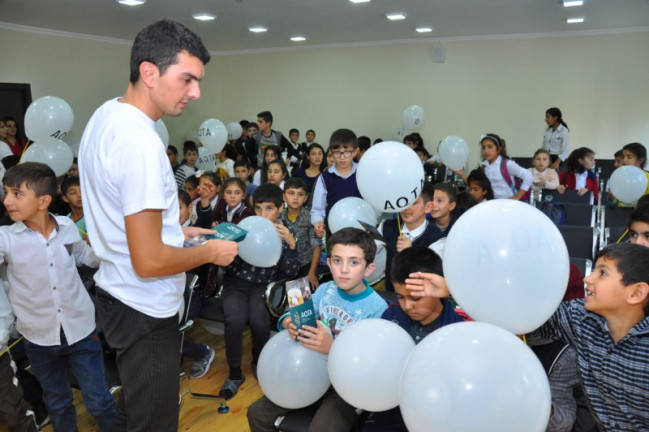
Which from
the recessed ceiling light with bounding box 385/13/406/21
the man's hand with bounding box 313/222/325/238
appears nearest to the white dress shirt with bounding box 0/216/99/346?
the man's hand with bounding box 313/222/325/238

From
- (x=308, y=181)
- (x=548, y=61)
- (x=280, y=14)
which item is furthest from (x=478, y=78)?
(x=308, y=181)

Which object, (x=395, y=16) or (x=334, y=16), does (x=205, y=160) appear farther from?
(x=395, y=16)

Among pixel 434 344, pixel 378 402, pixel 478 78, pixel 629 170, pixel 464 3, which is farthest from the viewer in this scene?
pixel 478 78

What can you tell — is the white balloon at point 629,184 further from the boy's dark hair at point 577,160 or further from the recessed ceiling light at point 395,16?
the recessed ceiling light at point 395,16

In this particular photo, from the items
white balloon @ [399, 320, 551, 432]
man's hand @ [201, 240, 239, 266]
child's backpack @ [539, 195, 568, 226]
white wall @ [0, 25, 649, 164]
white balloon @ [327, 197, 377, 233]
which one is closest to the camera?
white balloon @ [399, 320, 551, 432]

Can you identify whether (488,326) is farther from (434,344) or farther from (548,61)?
(548,61)

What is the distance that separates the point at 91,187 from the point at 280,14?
6.26 m

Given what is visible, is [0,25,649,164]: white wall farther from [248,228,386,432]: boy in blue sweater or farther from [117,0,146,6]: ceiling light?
[248,228,386,432]: boy in blue sweater

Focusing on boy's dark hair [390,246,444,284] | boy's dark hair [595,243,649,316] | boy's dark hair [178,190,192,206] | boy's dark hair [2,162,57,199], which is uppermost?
boy's dark hair [2,162,57,199]

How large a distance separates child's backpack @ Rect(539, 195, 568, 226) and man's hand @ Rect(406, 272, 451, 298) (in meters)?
3.18

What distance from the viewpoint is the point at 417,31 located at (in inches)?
321

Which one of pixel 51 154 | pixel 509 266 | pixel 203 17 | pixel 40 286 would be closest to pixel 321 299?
pixel 509 266

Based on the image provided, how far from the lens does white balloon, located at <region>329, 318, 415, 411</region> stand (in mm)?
1449

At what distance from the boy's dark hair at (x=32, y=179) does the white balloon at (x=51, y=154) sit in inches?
78.7
